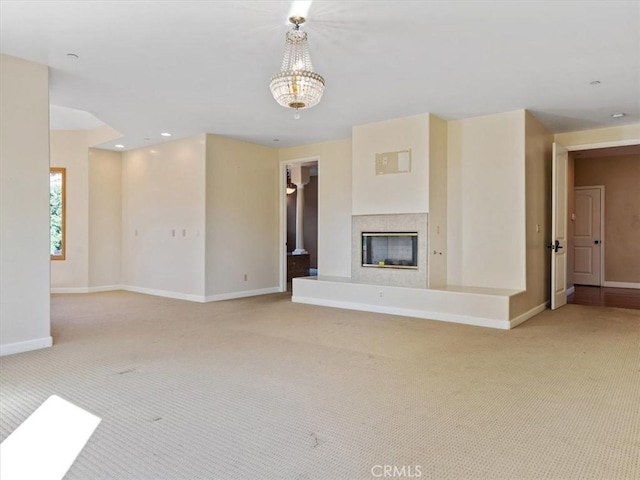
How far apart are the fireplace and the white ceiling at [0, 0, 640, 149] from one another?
165 cm

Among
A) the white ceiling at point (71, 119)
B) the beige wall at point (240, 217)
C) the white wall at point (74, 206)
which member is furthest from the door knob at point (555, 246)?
the white wall at point (74, 206)

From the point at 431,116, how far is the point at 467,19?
2.46 m

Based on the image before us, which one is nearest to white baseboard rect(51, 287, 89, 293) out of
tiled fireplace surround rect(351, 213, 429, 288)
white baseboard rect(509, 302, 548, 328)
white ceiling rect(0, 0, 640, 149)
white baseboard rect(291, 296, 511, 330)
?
white ceiling rect(0, 0, 640, 149)

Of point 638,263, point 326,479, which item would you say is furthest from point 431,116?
point 638,263

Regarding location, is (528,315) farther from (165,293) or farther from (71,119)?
(71,119)

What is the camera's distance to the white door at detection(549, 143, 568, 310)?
572 cm

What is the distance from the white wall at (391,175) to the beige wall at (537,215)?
130cm

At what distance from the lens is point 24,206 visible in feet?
12.3

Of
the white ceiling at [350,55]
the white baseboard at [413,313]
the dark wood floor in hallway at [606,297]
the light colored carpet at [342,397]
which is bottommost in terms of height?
the light colored carpet at [342,397]

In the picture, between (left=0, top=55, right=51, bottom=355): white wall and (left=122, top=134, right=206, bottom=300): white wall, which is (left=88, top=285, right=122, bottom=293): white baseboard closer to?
(left=122, top=134, right=206, bottom=300): white wall

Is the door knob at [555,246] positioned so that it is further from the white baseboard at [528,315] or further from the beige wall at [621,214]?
the beige wall at [621,214]

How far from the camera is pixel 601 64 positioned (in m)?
3.81

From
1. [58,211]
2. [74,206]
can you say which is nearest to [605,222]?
[74,206]

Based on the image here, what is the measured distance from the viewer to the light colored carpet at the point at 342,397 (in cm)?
194
